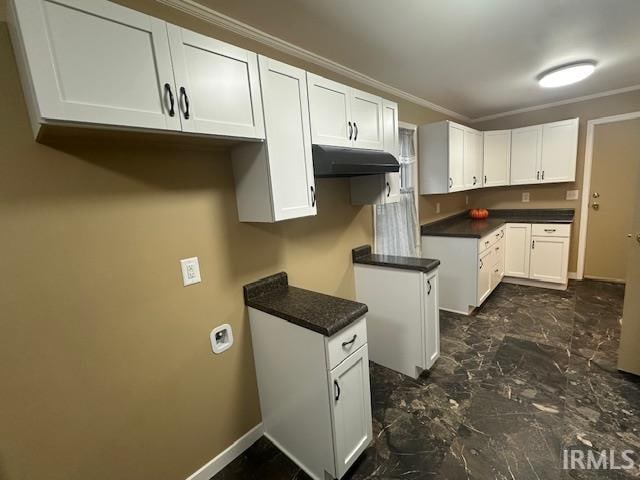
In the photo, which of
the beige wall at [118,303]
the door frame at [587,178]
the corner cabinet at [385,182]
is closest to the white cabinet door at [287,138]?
the beige wall at [118,303]

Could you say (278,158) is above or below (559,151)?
below

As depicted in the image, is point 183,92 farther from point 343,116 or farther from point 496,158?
point 496,158

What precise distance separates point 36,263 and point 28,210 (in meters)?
0.20

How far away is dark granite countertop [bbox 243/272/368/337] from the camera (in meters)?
1.40

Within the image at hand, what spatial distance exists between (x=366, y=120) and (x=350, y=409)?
1.85 meters

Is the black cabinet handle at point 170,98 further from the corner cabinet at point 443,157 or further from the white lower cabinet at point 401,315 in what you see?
the corner cabinet at point 443,157

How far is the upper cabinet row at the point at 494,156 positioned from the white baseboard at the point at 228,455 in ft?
9.74

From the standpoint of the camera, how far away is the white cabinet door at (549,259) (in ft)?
12.2

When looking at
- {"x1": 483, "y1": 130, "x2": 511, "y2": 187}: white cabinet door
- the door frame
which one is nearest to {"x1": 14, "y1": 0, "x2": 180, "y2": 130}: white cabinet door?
{"x1": 483, "y1": 130, "x2": 511, "y2": 187}: white cabinet door

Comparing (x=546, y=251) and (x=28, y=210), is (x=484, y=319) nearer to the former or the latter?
(x=546, y=251)

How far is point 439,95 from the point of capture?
324 centimetres

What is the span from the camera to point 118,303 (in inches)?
50.4

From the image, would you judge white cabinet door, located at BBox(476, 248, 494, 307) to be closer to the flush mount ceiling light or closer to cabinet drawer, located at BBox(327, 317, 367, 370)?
the flush mount ceiling light

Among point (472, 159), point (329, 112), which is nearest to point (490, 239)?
point (472, 159)
